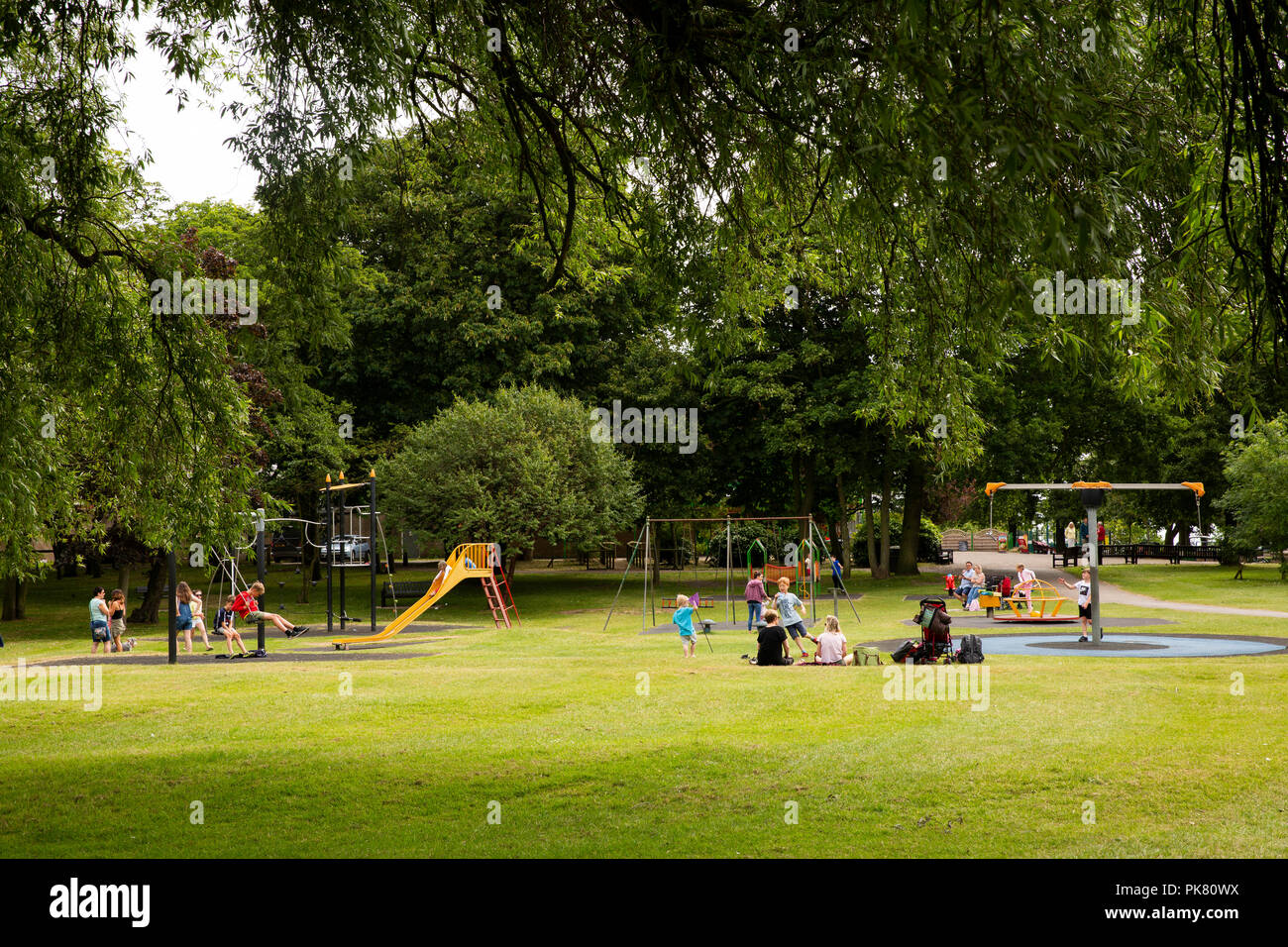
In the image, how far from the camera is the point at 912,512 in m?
44.6

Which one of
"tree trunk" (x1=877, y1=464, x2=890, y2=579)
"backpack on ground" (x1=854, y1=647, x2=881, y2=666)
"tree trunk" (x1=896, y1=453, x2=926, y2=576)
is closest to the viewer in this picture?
"backpack on ground" (x1=854, y1=647, x2=881, y2=666)

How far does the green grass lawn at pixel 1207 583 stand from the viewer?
1257 inches

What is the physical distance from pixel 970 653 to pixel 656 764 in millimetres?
8837

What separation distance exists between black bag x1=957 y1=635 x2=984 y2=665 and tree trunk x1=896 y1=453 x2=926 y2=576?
987 inches

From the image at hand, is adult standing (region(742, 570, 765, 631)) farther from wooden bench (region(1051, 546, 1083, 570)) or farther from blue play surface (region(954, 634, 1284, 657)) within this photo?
wooden bench (region(1051, 546, 1083, 570))

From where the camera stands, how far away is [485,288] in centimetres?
3841

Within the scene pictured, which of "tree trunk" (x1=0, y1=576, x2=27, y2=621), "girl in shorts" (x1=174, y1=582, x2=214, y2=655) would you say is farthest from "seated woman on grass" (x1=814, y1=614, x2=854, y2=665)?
"tree trunk" (x1=0, y1=576, x2=27, y2=621)

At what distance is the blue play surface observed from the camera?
19438 millimetres

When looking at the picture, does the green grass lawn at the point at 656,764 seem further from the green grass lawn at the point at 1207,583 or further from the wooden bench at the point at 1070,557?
the wooden bench at the point at 1070,557

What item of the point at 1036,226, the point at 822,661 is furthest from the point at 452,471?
the point at 1036,226

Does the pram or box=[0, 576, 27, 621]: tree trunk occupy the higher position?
the pram

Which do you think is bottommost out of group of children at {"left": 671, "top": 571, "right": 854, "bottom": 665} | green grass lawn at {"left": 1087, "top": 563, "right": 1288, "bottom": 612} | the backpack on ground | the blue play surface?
green grass lawn at {"left": 1087, "top": 563, "right": 1288, "bottom": 612}

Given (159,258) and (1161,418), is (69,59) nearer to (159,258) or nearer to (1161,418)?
(159,258)

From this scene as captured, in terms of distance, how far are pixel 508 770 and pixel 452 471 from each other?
23155 millimetres
